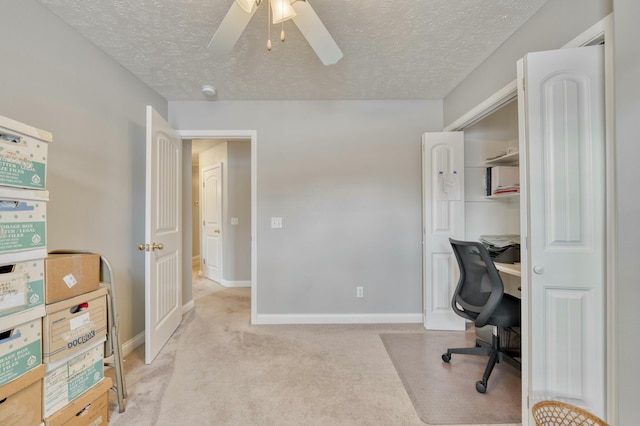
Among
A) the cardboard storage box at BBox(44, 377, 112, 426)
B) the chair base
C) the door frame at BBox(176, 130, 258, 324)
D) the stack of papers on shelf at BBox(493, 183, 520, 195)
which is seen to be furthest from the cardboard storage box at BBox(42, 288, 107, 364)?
the stack of papers on shelf at BBox(493, 183, 520, 195)

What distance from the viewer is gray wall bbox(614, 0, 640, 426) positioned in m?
1.06

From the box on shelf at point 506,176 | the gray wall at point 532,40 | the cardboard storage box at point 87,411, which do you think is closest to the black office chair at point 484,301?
the box on shelf at point 506,176

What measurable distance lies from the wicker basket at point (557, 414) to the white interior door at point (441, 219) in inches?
52.3

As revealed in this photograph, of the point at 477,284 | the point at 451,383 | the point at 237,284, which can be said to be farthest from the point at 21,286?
the point at 237,284

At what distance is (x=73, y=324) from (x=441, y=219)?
277 centimetres

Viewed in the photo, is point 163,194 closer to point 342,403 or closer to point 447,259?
point 342,403

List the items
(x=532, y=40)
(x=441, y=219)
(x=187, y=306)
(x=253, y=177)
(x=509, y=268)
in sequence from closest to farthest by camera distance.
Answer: (x=532, y=40) → (x=509, y=268) → (x=441, y=219) → (x=253, y=177) → (x=187, y=306)

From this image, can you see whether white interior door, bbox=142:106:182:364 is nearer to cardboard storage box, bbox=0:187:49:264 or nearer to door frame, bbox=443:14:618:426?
cardboard storage box, bbox=0:187:49:264

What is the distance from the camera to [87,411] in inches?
49.9

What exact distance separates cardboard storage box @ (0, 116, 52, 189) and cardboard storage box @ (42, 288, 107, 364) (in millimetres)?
557

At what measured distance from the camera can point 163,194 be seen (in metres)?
2.23

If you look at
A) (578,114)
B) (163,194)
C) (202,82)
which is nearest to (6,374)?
(163,194)

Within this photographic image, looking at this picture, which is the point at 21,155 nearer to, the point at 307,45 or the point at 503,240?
the point at 307,45

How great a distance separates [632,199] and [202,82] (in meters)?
2.93
